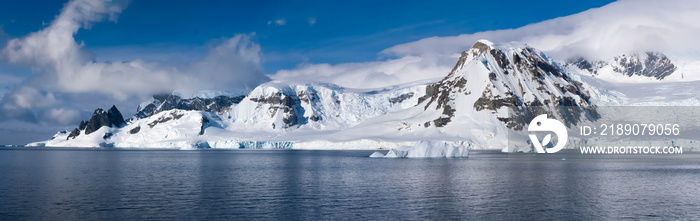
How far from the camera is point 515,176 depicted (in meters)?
70.3

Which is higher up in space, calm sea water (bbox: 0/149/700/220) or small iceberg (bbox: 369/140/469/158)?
small iceberg (bbox: 369/140/469/158)

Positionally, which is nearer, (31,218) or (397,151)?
(31,218)

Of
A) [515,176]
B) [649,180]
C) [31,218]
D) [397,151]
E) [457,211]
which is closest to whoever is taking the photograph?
[31,218]

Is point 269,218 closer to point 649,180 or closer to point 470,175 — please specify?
point 470,175

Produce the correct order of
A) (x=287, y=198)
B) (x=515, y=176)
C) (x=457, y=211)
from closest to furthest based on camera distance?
(x=457, y=211) → (x=287, y=198) → (x=515, y=176)

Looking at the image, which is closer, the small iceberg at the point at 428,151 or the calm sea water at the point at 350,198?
the calm sea water at the point at 350,198

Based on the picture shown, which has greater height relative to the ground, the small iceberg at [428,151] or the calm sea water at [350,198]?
the small iceberg at [428,151]

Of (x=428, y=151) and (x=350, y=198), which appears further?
(x=428, y=151)

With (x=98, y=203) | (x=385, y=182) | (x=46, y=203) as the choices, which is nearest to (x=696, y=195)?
(x=385, y=182)

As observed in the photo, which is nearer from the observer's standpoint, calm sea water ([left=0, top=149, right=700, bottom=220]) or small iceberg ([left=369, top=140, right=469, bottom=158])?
calm sea water ([left=0, top=149, right=700, bottom=220])

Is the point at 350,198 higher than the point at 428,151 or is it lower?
lower

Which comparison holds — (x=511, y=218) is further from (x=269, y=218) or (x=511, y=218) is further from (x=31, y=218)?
(x=31, y=218)

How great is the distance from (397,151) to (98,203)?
93712 millimetres

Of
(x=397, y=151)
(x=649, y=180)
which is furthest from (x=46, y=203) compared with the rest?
(x=397, y=151)
